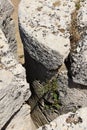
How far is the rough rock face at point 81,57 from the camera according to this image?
10.6 feet

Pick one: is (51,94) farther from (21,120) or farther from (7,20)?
(7,20)

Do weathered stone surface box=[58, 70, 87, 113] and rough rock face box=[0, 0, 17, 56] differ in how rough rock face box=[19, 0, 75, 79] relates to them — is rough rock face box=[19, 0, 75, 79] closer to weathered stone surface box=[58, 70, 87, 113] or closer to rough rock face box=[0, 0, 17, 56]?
weathered stone surface box=[58, 70, 87, 113]

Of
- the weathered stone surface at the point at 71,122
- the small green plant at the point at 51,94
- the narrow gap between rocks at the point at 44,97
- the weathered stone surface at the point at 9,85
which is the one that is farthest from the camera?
the small green plant at the point at 51,94

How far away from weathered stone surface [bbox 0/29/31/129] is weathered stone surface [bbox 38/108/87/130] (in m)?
0.33

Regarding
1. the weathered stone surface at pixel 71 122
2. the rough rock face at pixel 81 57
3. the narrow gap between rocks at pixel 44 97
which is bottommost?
the narrow gap between rocks at pixel 44 97

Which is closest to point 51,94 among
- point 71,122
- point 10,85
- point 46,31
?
point 46,31

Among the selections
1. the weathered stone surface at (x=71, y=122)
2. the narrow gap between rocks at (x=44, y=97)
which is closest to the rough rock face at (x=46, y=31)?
the narrow gap between rocks at (x=44, y=97)

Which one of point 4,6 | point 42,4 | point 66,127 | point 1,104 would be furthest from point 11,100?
point 4,6

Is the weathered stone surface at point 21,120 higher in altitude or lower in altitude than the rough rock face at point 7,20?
lower

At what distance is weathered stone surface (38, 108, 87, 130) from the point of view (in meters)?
2.72

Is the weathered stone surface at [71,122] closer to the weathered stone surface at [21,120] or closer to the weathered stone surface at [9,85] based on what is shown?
the weathered stone surface at [9,85]

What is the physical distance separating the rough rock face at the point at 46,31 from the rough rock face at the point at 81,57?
0.08 metres

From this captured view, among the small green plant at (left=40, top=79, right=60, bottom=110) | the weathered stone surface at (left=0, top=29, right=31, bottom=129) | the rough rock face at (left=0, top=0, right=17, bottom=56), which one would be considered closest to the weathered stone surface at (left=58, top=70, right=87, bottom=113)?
the small green plant at (left=40, top=79, right=60, bottom=110)

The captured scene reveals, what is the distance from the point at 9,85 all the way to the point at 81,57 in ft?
2.03
